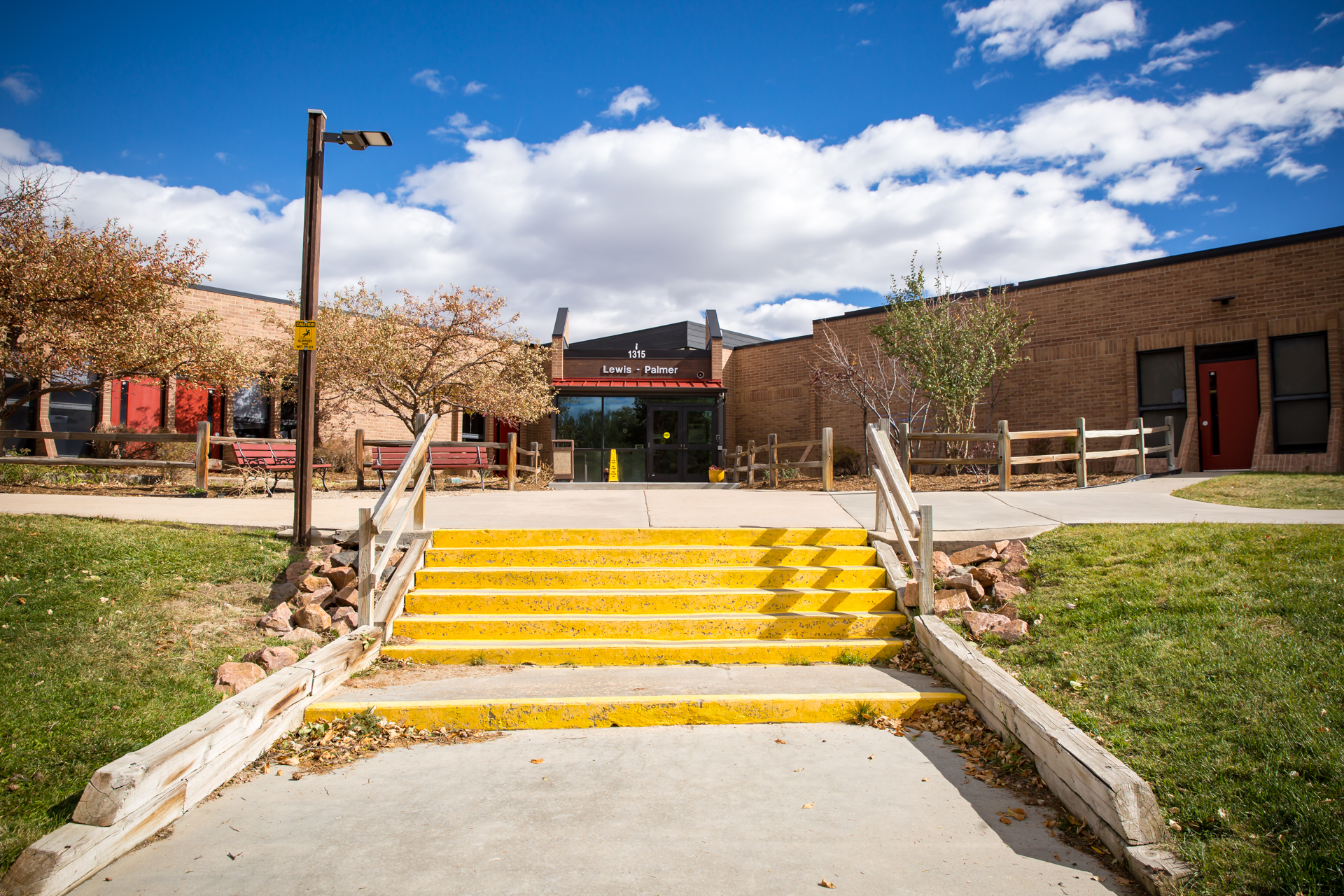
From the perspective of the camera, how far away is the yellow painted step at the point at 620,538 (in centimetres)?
673

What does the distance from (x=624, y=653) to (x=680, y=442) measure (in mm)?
18127

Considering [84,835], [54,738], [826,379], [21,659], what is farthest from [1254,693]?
[826,379]

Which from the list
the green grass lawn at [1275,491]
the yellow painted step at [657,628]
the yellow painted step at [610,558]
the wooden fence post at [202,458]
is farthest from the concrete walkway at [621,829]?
the wooden fence post at [202,458]

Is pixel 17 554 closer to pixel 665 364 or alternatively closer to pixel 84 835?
pixel 84 835

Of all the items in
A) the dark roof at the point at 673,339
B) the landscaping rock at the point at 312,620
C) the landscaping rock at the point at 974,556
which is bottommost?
the landscaping rock at the point at 312,620

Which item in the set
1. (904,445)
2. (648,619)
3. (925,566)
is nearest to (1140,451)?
(904,445)

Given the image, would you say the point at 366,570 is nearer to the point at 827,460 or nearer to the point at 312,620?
the point at 312,620

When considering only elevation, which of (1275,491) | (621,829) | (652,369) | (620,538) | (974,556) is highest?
(652,369)

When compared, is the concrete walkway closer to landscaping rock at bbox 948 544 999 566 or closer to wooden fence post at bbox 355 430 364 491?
landscaping rock at bbox 948 544 999 566

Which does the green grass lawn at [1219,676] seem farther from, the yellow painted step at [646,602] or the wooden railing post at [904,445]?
the wooden railing post at [904,445]

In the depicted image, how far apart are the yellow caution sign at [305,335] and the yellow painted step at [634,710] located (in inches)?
160

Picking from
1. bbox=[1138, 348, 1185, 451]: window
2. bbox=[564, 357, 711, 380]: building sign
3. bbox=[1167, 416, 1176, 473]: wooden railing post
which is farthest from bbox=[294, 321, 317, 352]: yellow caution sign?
bbox=[564, 357, 711, 380]: building sign

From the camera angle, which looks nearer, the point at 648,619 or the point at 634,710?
the point at 634,710

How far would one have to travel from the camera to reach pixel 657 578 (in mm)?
6105
